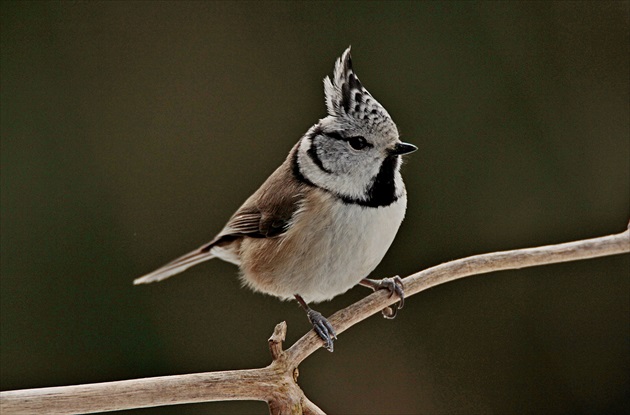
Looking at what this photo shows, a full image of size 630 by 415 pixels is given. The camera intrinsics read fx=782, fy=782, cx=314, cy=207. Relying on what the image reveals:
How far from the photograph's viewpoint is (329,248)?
1306 mm

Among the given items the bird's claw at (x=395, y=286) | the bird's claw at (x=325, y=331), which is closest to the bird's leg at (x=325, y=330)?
the bird's claw at (x=325, y=331)

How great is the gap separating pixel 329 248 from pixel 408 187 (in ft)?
2.66

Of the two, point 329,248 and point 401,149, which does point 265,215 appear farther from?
point 401,149

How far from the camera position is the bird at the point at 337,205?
4.10 feet

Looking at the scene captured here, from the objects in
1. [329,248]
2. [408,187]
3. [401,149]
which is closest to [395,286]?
[329,248]

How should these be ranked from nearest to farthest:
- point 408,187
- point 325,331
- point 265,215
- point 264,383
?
point 264,383 < point 325,331 < point 265,215 < point 408,187

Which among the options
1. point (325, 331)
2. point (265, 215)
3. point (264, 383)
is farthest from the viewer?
point (265, 215)

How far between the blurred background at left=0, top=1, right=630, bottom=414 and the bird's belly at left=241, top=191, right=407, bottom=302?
678 mm

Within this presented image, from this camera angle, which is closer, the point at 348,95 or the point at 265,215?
the point at 348,95

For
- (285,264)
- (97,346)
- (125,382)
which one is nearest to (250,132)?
(97,346)

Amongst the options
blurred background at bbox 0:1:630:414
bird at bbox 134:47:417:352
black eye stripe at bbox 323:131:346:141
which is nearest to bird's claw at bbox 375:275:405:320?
bird at bbox 134:47:417:352

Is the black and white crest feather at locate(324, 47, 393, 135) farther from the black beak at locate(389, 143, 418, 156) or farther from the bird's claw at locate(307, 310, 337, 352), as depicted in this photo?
the bird's claw at locate(307, 310, 337, 352)

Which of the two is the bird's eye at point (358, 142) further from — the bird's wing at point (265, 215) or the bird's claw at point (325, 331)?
the bird's claw at point (325, 331)

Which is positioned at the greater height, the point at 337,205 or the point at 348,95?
the point at 348,95
